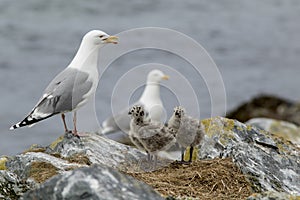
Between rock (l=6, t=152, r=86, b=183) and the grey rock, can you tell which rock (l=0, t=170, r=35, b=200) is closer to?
rock (l=6, t=152, r=86, b=183)

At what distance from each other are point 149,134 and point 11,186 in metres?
2.58

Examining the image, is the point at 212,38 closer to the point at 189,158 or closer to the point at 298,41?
the point at 298,41

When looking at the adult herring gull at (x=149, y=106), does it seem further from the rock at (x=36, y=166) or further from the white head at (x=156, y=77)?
the rock at (x=36, y=166)

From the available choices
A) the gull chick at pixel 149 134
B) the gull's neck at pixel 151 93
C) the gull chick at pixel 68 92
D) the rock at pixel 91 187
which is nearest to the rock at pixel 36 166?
the gull chick at pixel 149 134

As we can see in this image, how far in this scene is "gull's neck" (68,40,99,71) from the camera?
8844mm

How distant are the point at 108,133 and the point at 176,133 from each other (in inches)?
306

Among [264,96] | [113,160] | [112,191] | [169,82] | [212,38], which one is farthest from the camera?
[212,38]

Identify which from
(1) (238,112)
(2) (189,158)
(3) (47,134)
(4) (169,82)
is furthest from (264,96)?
(2) (189,158)

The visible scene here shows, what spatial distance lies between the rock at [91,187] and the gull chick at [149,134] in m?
3.20

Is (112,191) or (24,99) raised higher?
(112,191)

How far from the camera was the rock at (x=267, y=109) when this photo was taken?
18312 mm

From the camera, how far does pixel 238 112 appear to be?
749 inches

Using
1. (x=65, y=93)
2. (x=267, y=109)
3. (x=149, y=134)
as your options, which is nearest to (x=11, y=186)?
(x=149, y=134)

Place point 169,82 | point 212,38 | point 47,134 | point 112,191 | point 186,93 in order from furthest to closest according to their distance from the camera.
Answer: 1. point 212,38
2. point 47,134
3. point 169,82
4. point 186,93
5. point 112,191
